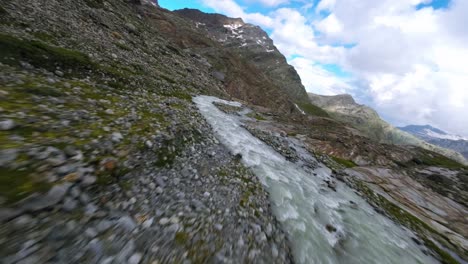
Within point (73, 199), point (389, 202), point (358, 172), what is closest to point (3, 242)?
point (73, 199)

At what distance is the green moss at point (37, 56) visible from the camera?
40.4ft

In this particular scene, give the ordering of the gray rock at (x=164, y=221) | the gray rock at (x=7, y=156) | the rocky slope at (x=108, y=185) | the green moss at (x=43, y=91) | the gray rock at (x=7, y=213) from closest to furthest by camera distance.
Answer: the gray rock at (x=7, y=213) → the rocky slope at (x=108, y=185) → the gray rock at (x=7, y=156) → the gray rock at (x=164, y=221) → the green moss at (x=43, y=91)

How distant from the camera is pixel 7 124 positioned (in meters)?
6.01

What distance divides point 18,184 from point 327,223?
14.4 m

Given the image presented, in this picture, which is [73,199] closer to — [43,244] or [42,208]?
[42,208]

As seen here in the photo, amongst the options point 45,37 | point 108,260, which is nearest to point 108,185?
point 108,260

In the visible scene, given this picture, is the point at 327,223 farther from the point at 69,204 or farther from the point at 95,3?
the point at 95,3

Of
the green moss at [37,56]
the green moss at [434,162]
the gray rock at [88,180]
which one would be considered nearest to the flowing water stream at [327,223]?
the gray rock at [88,180]

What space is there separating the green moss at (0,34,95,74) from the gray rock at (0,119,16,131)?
8789 mm

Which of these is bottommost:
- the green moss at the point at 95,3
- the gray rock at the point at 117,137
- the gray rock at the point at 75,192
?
the gray rock at the point at 75,192

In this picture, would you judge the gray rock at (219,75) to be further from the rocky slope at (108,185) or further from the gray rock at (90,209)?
the gray rock at (90,209)

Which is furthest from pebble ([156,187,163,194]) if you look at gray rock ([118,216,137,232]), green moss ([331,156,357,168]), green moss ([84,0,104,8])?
green moss ([84,0,104,8])

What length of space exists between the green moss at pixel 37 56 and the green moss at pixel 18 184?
11.2m

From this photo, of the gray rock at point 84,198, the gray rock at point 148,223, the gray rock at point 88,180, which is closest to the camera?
the gray rock at point 84,198
